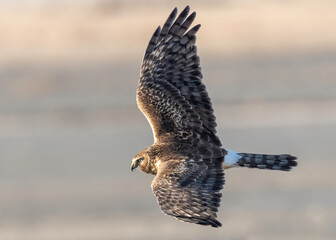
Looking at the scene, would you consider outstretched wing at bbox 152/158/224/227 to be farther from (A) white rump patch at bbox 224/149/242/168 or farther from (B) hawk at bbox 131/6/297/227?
(A) white rump patch at bbox 224/149/242/168

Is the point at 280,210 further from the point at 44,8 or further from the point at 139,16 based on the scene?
the point at 44,8

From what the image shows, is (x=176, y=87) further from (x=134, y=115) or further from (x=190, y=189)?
(x=134, y=115)

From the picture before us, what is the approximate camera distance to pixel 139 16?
85.5ft

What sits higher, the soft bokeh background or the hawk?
the soft bokeh background

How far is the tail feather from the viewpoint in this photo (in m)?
10.2

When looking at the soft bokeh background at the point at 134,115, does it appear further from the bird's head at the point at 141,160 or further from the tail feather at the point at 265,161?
the bird's head at the point at 141,160

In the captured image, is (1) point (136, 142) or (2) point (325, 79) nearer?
(1) point (136, 142)

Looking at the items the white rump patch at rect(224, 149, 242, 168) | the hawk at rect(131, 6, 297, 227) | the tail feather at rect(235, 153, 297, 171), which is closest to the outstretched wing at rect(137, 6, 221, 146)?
the hawk at rect(131, 6, 297, 227)

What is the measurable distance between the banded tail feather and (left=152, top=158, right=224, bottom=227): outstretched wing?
175mm

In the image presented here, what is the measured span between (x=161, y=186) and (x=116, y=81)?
503 inches

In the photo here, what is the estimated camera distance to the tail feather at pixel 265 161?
10.2m

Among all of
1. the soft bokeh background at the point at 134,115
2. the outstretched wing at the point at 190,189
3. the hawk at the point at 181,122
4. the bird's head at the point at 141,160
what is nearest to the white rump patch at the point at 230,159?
the hawk at the point at 181,122

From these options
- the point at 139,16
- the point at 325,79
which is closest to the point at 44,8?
the point at 139,16

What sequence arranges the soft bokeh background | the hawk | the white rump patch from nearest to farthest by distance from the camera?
the hawk → the white rump patch → the soft bokeh background
